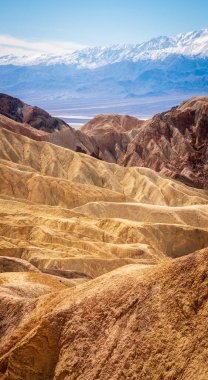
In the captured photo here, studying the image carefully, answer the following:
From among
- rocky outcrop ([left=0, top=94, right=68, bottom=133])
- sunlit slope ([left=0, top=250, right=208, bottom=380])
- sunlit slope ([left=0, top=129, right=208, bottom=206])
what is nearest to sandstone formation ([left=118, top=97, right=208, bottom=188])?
sunlit slope ([left=0, top=129, right=208, bottom=206])

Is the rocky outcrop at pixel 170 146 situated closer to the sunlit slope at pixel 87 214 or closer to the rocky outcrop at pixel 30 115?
the rocky outcrop at pixel 30 115

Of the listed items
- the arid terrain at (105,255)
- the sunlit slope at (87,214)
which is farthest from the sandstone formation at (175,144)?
the sunlit slope at (87,214)

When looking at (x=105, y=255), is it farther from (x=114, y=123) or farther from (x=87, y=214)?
(x=114, y=123)

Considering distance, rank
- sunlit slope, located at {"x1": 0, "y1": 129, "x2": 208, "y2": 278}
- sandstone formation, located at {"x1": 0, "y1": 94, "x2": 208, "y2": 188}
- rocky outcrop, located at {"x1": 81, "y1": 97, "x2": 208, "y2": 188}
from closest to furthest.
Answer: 1. sunlit slope, located at {"x1": 0, "y1": 129, "x2": 208, "y2": 278}
2. rocky outcrop, located at {"x1": 81, "y1": 97, "x2": 208, "y2": 188}
3. sandstone formation, located at {"x1": 0, "y1": 94, "x2": 208, "y2": 188}

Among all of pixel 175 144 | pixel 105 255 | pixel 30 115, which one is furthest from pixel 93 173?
pixel 30 115

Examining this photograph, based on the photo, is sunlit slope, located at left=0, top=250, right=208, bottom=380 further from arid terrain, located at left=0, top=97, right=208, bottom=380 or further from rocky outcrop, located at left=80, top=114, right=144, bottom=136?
rocky outcrop, located at left=80, top=114, right=144, bottom=136

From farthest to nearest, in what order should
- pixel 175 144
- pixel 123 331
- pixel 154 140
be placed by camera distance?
pixel 154 140 < pixel 175 144 < pixel 123 331

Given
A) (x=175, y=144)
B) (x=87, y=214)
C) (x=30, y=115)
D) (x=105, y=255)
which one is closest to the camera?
(x=105, y=255)

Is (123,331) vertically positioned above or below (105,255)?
above

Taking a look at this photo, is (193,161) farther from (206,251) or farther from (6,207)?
(206,251)

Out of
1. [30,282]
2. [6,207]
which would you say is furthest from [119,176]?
[30,282]
